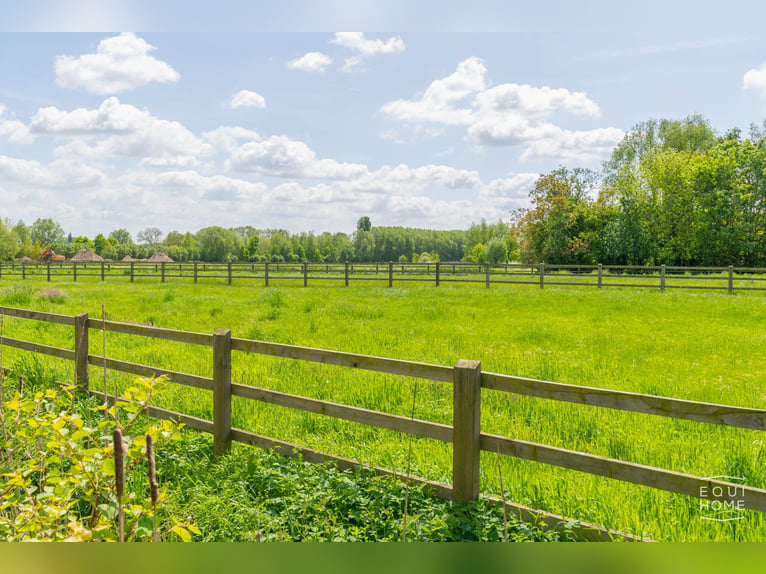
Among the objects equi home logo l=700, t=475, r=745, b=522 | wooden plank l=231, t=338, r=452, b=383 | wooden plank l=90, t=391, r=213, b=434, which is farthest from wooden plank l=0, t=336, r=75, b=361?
equi home logo l=700, t=475, r=745, b=522

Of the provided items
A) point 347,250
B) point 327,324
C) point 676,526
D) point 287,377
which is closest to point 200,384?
point 287,377

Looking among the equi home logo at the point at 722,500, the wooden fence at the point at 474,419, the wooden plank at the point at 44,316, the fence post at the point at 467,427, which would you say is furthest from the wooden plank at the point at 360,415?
the wooden plank at the point at 44,316

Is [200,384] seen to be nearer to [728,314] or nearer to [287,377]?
[287,377]

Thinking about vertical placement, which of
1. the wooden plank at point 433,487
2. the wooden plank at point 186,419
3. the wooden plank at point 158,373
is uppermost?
the wooden plank at point 158,373

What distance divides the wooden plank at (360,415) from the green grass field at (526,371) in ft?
1.42

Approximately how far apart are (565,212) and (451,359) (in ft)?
145

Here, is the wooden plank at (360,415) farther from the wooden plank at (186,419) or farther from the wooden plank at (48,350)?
the wooden plank at (48,350)

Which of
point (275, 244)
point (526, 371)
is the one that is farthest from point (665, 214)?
point (275, 244)

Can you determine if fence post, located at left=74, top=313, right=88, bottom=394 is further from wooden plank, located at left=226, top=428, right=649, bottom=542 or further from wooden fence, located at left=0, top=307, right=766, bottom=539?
wooden plank, located at left=226, top=428, right=649, bottom=542

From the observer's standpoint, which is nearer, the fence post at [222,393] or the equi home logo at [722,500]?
the equi home logo at [722,500]

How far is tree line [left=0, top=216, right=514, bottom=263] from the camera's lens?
107m

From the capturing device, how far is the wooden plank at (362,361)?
4.07 m

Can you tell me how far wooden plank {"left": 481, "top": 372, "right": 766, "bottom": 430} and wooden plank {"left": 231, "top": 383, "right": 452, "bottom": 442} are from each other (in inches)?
19.0

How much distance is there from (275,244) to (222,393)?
12454cm
